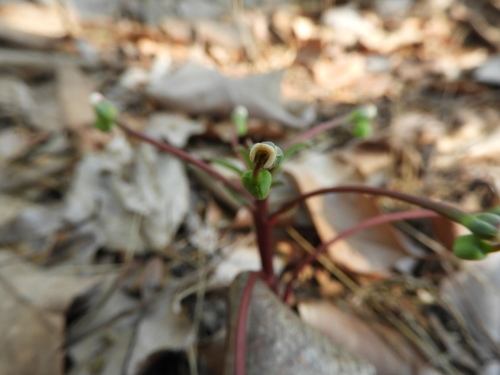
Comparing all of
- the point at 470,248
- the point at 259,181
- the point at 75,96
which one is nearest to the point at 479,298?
the point at 470,248

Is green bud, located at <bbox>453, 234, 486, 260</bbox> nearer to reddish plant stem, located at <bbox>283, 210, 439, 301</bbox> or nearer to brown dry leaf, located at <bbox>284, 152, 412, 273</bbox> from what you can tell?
reddish plant stem, located at <bbox>283, 210, 439, 301</bbox>

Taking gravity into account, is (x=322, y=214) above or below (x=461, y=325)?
above

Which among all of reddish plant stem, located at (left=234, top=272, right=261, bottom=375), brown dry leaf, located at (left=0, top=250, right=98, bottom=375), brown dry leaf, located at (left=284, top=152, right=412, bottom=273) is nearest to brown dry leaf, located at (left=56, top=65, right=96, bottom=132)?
brown dry leaf, located at (left=0, top=250, right=98, bottom=375)

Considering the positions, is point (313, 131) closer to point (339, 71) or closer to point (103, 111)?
point (103, 111)

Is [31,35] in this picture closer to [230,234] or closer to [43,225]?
[43,225]

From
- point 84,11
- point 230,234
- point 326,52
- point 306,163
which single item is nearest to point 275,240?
point 230,234

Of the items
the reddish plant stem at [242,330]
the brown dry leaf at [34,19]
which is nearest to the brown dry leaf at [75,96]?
the brown dry leaf at [34,19]
